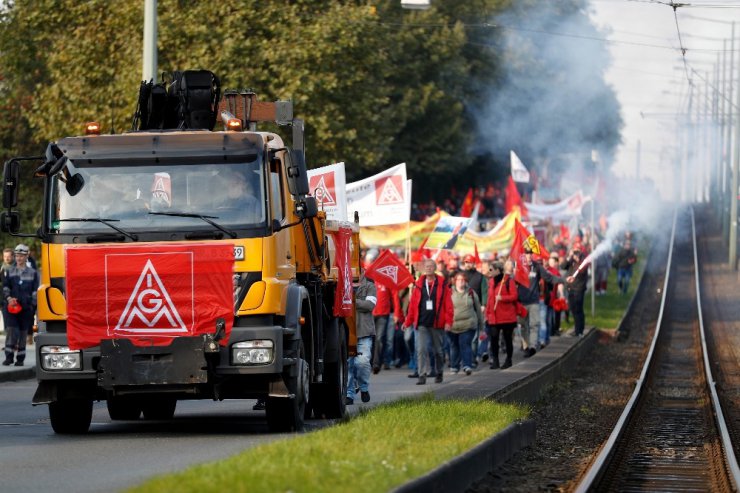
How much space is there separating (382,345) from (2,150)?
26.3m

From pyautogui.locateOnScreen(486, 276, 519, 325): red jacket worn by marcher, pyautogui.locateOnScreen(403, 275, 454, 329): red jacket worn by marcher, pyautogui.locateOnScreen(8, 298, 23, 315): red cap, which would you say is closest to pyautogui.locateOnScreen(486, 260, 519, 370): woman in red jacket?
pyautogui.locateOnScreen(486, 276, 519, 325): red jacket worn by marcher

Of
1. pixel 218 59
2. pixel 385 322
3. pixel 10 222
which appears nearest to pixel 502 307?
pixel 385 322

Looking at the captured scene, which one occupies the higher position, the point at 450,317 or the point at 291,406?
the point at 450,317

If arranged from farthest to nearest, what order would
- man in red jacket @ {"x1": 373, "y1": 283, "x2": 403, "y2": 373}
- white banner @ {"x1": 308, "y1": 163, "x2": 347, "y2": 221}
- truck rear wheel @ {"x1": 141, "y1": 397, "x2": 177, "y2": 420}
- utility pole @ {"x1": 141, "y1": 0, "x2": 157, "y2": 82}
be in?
man in red jacket @ {"x1": 373, "y1": 283, "x2": 403, "y2": 373}
utility pole @ {"x1": 141, "y1": 0, "x2": 157, "y2": 82}
white banner @ {"x1": 308, "y1": 163, "x2": 347, "y2": 221}
truck rear wheel @ {"x1": 141, "y1": 397, "x2": 177, "y2": 420}

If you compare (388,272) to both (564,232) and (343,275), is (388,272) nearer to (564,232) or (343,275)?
(343,275)

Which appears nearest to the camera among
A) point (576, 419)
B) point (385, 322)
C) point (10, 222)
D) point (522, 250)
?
point (10, 222)

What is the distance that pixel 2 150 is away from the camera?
171ft

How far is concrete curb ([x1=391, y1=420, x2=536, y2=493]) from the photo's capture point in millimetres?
10477

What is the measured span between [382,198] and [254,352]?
1502 centimetres

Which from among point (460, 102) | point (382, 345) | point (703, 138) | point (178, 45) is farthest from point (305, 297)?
point (703, 138)

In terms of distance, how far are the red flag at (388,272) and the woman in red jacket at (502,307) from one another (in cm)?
215

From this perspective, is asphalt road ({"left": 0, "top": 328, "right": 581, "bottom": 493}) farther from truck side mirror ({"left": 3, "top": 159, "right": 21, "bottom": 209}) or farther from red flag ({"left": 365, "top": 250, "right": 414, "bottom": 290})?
red flag ({"left": 365, "top": 250, "right": 414, "bottom": 290})

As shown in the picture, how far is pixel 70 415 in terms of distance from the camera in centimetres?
1592

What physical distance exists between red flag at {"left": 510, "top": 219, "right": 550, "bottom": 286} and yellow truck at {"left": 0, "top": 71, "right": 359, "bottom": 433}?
46.9ft
